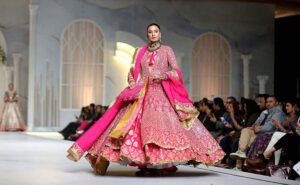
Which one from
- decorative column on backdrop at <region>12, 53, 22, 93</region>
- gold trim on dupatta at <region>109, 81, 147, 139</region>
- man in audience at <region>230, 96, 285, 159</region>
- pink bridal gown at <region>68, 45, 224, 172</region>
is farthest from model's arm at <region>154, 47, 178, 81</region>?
decorative column on backdrop at <region>12, 53, 22, 93</region>

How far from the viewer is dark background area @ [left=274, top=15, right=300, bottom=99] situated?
1784 cm

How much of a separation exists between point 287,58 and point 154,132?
13.6 m

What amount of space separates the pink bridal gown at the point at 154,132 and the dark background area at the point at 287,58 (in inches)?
499

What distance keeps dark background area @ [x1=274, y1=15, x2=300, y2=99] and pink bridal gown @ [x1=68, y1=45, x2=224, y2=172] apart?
12675 mm

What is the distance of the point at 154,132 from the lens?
202 inches

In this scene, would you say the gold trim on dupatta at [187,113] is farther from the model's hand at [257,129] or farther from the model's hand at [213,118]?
the model's hand at [213,118]

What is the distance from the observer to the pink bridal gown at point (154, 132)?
5.10 meters

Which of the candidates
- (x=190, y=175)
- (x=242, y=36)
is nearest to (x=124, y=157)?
(x=190, y=175)

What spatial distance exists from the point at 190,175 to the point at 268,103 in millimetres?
2106

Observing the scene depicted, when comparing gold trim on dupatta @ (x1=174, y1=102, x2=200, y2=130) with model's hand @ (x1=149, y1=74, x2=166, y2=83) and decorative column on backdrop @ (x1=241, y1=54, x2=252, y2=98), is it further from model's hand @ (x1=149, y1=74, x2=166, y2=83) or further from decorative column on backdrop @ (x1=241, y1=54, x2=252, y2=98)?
decorative column on backdrop @ (x1=241, y1=54, x2=252, y2=98)

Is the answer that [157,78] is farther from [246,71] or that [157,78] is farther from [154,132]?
[246,71]

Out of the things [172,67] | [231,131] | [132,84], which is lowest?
[231,131]

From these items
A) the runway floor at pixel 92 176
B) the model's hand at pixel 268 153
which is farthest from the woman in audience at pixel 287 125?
the runway floor at pixel 92 176

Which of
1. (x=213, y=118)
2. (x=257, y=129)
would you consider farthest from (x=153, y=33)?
(x=213, y=118)
